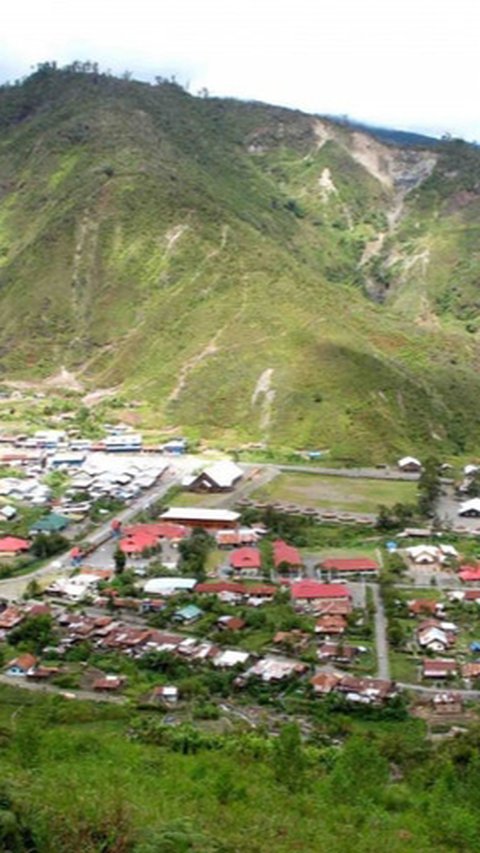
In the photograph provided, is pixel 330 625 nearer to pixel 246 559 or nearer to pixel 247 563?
pixel 247 563

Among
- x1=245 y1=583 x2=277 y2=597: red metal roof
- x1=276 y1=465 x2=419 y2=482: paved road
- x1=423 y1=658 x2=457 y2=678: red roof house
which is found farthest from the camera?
x1=276 y1=465 x2=419 y2=482: paved road

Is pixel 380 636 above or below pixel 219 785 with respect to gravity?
below

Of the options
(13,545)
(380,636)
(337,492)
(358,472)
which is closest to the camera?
(380,636)

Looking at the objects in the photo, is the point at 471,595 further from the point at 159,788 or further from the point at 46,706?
the point at 159,788

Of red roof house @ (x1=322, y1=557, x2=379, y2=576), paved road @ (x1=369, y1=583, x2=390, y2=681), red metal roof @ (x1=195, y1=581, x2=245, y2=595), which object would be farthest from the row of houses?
red roof house @ (x1=322, y1=557, x2=379, y2=576)

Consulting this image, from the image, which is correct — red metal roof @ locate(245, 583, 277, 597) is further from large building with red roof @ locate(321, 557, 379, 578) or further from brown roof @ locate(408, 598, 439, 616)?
brown roof @ locate(408, 598, 439, 616)

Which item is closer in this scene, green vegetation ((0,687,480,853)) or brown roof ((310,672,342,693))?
green vegetation ((0,687,480,853))

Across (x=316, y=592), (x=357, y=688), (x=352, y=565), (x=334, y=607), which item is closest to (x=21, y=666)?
(x=357, y=688)
